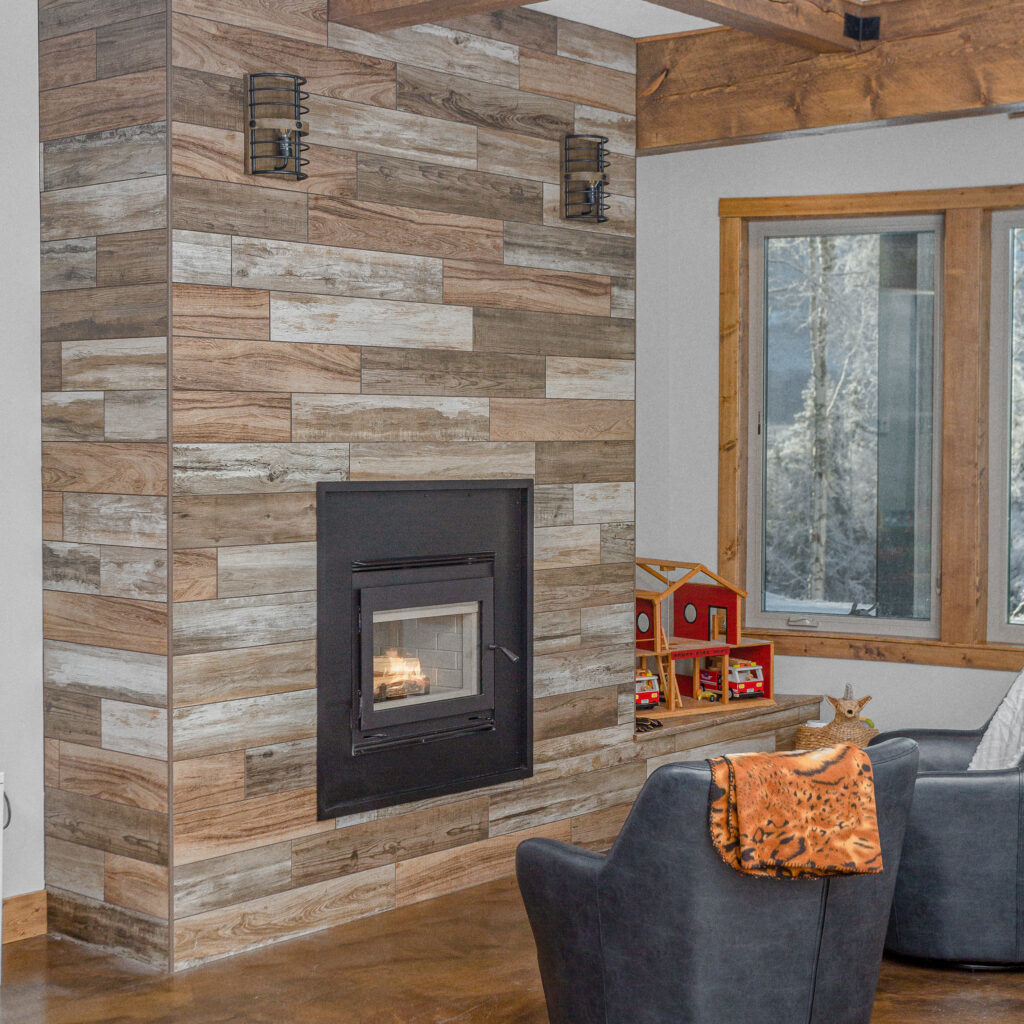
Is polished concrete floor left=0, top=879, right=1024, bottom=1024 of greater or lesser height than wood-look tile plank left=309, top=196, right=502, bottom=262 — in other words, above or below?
below

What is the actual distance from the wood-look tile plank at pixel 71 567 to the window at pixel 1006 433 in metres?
3.69

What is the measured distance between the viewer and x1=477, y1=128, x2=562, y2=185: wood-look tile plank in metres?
4.38

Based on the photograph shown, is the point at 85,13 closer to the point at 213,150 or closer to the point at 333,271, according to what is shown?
the point at 213,150

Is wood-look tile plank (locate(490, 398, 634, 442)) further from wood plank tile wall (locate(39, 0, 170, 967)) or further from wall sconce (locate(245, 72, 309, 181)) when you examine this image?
wood plank tile wall (locate(39, 0, 170, 967))

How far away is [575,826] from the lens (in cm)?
477

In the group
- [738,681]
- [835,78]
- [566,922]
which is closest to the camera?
[566,922]

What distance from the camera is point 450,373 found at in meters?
4.27

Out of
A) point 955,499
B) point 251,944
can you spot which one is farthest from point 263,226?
point 955,499

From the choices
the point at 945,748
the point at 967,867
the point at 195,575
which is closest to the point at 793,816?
the point at 967,867

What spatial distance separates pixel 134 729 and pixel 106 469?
720mm

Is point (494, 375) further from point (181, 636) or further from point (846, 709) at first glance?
point (846, 709)

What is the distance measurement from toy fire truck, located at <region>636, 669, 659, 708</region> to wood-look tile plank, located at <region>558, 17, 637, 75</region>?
228 centimetres

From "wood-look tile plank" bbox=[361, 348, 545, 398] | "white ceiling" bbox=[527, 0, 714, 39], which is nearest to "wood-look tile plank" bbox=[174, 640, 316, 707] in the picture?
"wood-look tile plank" bbox=[361, 348, 545, 398]

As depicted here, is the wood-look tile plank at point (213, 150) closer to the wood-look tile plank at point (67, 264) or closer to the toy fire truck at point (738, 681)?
the wood-look tile plank at point (67, 264)
